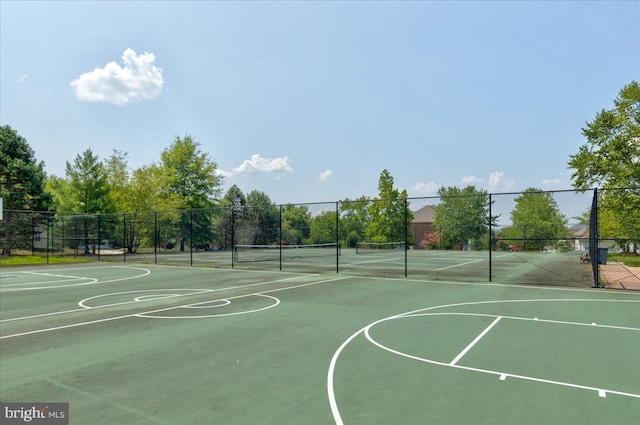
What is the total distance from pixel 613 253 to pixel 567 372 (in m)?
25.9

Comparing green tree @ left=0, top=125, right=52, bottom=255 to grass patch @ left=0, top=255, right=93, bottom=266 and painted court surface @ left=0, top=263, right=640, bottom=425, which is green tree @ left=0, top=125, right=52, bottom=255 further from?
painted court surface @ left=0, top=263, right=640, bottom=425

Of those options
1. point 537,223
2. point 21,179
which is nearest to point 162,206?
point 21,179

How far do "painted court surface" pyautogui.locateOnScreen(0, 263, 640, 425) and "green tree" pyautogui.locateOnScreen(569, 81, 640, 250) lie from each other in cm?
1678

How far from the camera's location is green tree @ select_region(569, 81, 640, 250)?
22.6 m

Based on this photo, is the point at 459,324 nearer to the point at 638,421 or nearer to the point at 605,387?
the point at 605,387

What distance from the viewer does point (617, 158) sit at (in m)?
23.7

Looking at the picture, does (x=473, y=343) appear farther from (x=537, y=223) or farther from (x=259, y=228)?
(x=259, y=228)

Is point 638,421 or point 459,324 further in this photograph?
point 459,324

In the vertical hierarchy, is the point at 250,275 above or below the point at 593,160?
below

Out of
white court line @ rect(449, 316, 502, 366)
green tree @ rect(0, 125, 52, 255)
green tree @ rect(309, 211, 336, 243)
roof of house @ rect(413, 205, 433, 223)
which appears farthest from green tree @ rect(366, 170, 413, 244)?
roof of house @ rect(413, 205, 433, 223)

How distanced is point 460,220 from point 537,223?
265 inches

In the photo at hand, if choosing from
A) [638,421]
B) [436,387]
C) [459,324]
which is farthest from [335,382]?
[459,324]

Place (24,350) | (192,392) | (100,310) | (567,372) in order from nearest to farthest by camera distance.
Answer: (192,392) → (567,372) → (24,350) → (100,310)

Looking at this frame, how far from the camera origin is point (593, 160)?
24.5 metres
